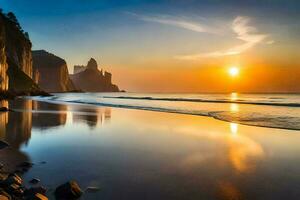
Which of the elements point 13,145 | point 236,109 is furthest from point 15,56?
point 13,145

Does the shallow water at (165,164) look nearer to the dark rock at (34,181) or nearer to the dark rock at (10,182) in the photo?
the dark rock at (34,181)

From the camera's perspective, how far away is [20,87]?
98750 mm

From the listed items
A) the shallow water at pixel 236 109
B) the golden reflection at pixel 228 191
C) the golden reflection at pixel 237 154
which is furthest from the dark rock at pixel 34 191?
the shallow water at pixel 236 109

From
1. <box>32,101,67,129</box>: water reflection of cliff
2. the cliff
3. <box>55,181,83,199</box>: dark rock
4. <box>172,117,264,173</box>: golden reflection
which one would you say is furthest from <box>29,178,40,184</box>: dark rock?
the cliff

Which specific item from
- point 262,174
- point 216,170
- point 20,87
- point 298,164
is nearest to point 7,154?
point 216,170

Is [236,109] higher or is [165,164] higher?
[236,109]

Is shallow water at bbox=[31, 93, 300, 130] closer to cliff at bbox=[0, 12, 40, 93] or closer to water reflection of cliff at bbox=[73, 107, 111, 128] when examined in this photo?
water reflection of cliff at bbox=[73, 107, 111, 128]

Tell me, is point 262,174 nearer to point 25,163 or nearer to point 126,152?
point 126,152

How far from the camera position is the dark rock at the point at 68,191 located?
600 centimetres

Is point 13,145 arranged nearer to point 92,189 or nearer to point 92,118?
point 92,189

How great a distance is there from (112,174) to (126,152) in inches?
116

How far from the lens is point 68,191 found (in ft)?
19.8

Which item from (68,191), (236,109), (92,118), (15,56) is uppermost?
(15,56)

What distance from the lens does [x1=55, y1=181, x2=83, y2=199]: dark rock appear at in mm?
5996
